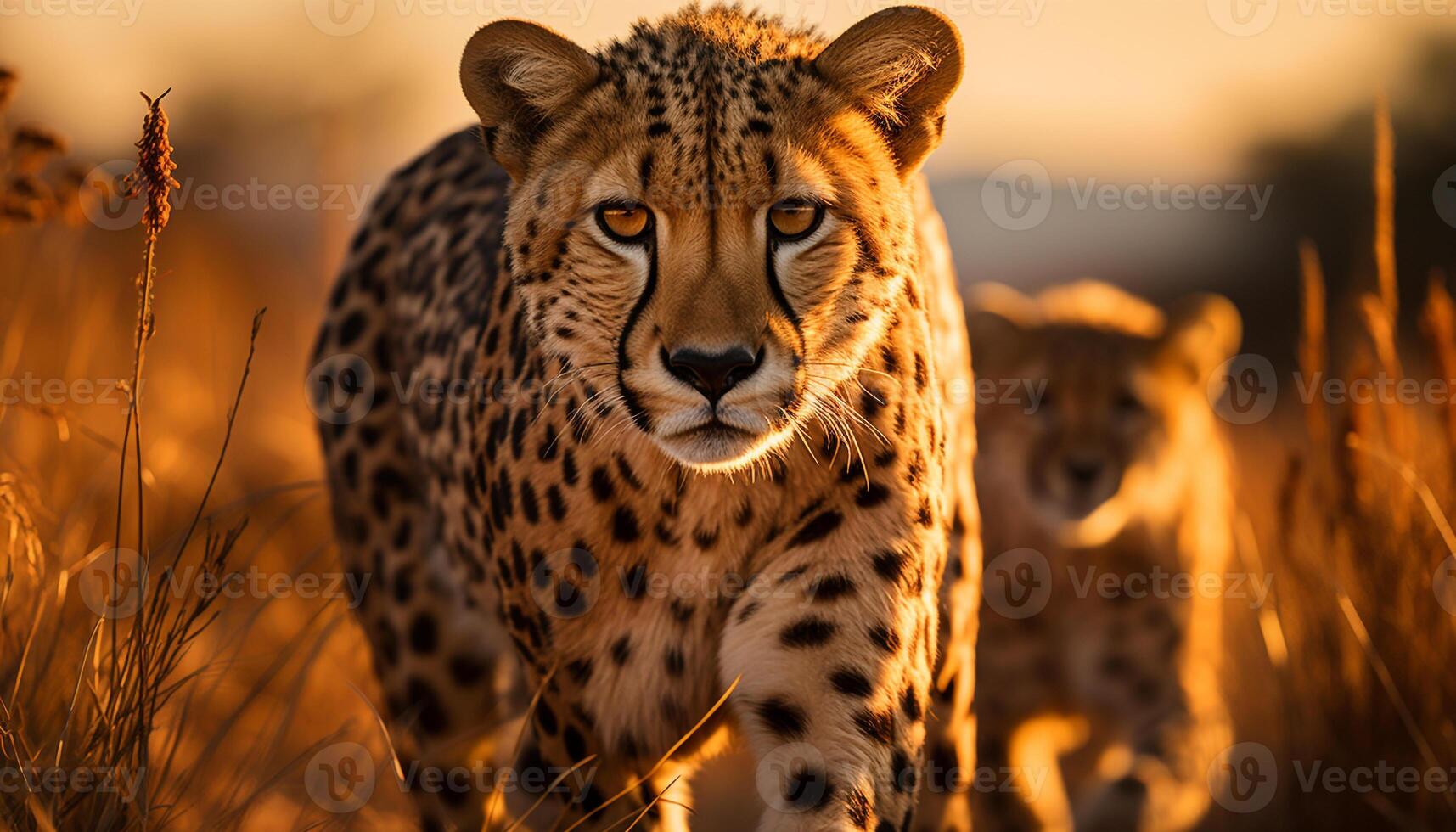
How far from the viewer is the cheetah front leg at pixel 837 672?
7.41 feet

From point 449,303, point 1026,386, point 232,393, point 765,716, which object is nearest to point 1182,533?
point 1026,386

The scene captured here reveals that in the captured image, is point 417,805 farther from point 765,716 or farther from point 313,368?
point 765,716

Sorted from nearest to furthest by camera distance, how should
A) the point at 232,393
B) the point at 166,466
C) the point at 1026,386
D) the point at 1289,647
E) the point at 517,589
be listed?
1. the point at 517,589
2. the point at 1289,647
3. the point at 166,466
4. the point at 1026,386
5. the point at 232,393

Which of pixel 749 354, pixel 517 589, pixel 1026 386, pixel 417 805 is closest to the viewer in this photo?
pixel 749 354

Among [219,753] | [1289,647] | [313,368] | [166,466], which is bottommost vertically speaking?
[219,753]

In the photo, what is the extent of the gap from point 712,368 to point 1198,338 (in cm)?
328

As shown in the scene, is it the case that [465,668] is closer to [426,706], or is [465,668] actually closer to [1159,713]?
[426,706]

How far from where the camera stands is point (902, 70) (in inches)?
97.7

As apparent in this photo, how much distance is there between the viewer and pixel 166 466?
4.33m

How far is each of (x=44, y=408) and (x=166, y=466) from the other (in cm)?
213

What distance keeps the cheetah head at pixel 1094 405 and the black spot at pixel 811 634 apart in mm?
2422
